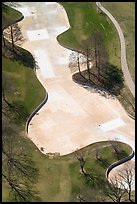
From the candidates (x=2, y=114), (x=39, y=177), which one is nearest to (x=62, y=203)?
(x=39, y=177)

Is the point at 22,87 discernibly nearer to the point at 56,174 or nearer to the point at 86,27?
the point at 56,174

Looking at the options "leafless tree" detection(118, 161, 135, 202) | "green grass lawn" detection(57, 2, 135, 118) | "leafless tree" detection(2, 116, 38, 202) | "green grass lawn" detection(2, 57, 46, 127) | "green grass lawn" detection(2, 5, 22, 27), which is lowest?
"leafless tree" detection(118, 161, 135, 202)

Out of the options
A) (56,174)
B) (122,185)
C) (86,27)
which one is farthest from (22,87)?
(122,185)

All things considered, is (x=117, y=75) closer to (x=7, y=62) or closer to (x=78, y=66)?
(x=78, y=66)

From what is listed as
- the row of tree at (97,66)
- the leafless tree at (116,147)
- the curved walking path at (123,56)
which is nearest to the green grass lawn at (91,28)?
the curved walking path at (123,56)

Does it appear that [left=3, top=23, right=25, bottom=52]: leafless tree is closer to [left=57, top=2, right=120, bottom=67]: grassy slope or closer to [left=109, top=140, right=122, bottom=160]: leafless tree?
[left=57, top=2, right=120, bottom=67]: grassy slope

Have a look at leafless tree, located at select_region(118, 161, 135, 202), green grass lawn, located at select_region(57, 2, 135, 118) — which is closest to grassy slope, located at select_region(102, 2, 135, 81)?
green grass lawn, located at select_region(57, 2, 135, 118)
